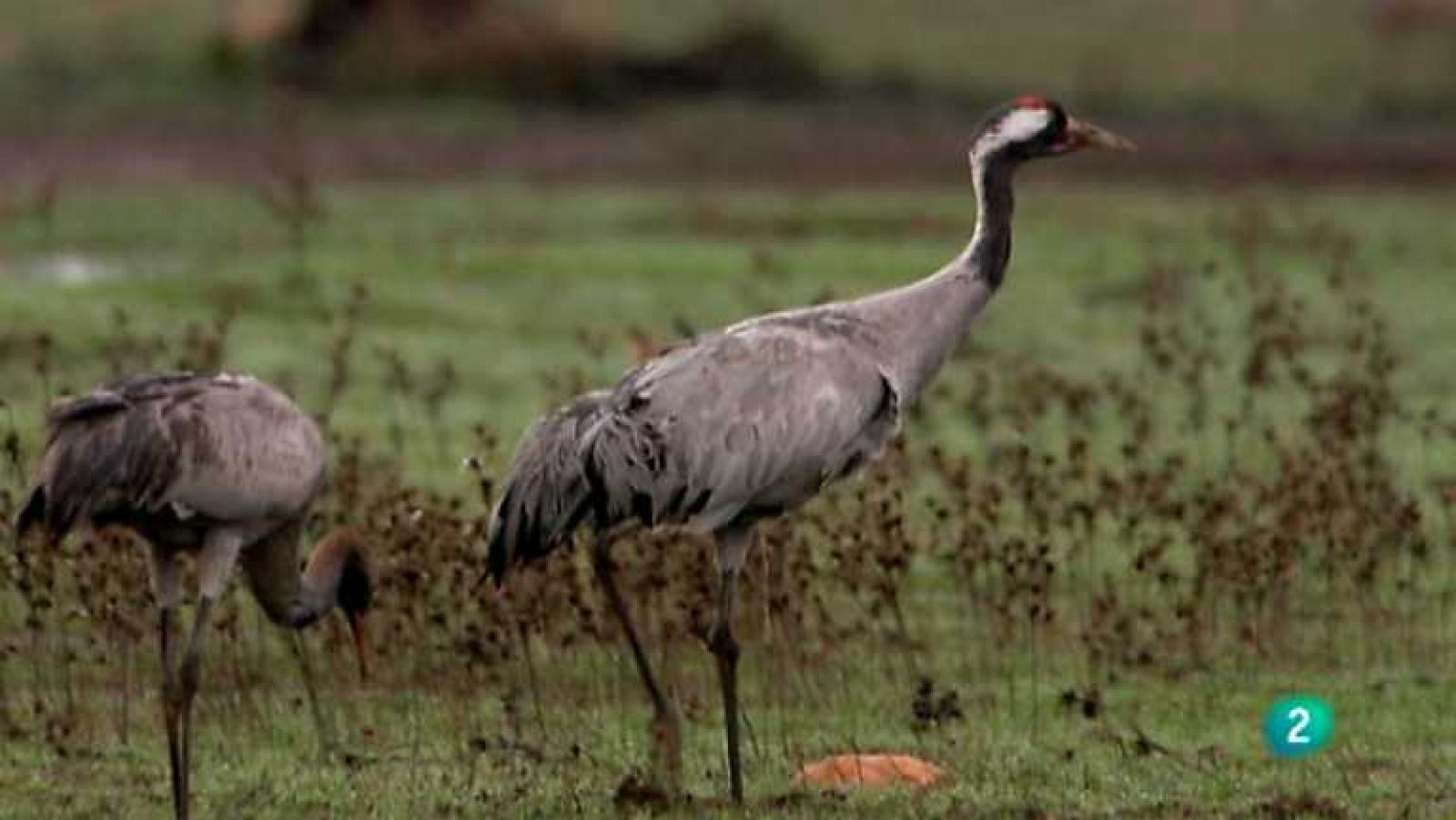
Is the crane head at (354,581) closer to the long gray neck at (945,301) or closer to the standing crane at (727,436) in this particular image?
the standing crane at (727,436)

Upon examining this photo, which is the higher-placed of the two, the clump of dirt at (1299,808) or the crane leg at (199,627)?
the crane leg at (199,627)

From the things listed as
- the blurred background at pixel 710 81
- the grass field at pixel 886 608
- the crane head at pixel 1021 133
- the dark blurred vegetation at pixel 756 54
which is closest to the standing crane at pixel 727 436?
the crane head at pixel 1021 133

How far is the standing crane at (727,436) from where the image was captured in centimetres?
1106

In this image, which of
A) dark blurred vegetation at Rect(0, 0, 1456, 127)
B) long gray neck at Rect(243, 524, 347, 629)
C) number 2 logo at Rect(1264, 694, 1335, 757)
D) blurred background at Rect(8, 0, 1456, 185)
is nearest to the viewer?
long gray neck at Rect(243, 524, 347, 629)

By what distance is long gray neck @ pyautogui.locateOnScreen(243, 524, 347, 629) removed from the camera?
38.4 ft

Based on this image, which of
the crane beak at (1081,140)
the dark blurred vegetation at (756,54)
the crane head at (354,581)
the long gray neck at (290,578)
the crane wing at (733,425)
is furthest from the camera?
the dark blurred vegetation at (756,54)

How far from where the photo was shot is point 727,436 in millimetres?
11086

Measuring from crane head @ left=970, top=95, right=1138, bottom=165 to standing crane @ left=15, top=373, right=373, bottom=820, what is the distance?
7.79ft

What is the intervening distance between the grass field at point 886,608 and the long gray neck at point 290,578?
520 millimetres

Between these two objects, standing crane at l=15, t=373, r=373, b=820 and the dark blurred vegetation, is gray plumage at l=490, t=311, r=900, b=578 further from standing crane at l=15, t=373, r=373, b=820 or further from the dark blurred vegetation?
the dark blurred vegetation

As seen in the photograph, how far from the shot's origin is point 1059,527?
1678 centimetres

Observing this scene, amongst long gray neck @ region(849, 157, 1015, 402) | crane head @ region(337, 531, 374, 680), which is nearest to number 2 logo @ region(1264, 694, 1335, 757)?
long gray neck @ region(849, 157, 1015, 402)

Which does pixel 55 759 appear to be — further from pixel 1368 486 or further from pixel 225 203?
pixel 225 203

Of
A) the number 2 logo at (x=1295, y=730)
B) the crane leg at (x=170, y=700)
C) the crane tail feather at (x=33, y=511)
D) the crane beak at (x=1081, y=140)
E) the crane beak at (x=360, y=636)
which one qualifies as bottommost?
the number 2 logo at (x=1295, y=730)
